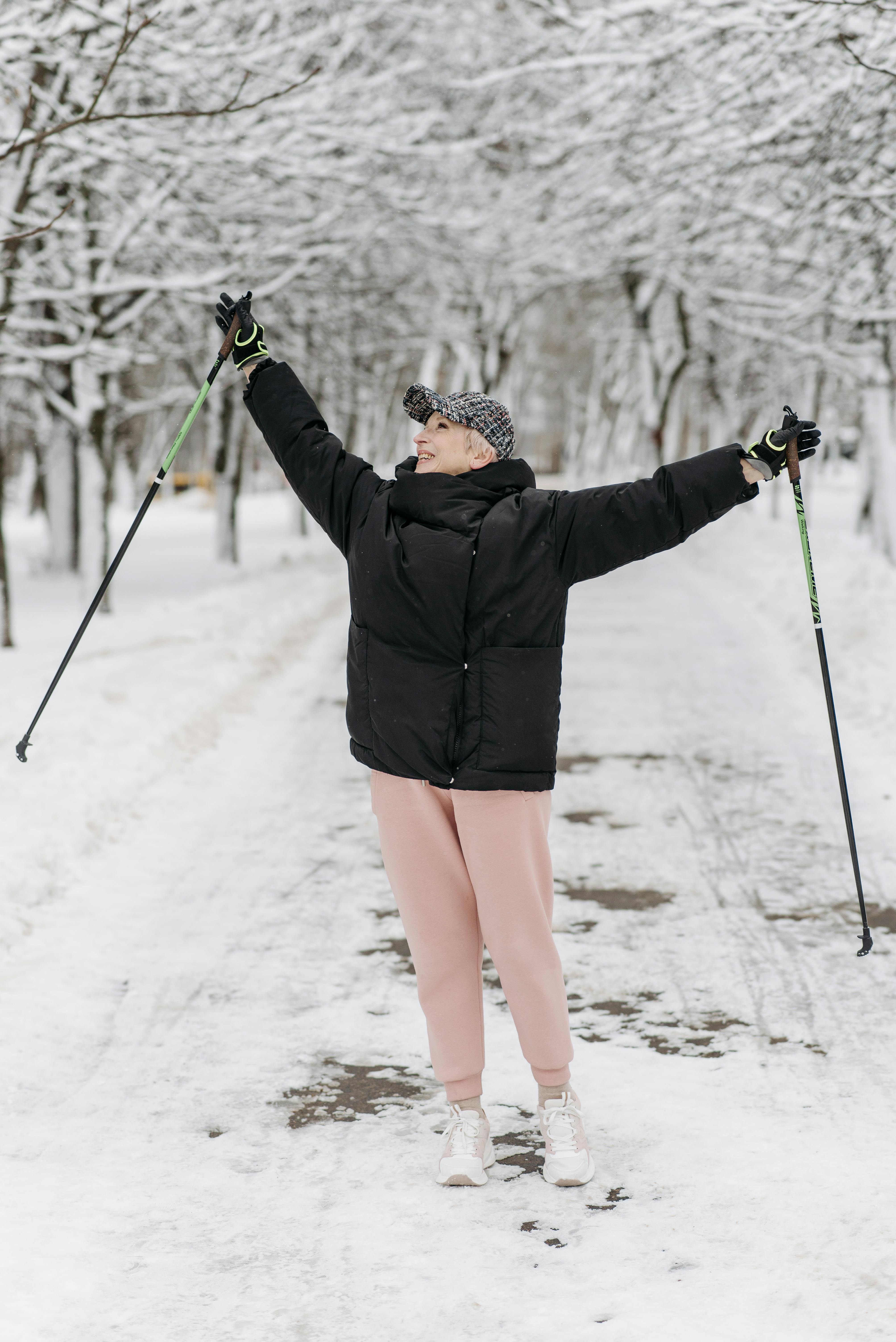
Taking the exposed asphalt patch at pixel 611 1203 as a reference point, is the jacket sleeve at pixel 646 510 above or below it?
above

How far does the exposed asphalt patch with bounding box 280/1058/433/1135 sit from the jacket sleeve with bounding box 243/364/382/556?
5.20 feet

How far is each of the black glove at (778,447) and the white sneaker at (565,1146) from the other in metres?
1.68

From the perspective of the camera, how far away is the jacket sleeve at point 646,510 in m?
3.21

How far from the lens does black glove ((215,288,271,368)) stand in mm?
3693

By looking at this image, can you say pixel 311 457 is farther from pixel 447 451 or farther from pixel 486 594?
pixel 486 594

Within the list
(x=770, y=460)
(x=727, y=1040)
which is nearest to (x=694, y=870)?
(x=727, y=1040)

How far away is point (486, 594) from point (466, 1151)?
4.64 ft

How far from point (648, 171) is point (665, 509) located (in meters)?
9.82

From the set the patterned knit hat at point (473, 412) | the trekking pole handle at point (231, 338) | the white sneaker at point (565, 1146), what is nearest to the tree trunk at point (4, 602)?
the trekking pole handle at point (231, 338)

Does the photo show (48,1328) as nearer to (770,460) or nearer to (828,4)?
(770,460)

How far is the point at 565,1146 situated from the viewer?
3.36 m

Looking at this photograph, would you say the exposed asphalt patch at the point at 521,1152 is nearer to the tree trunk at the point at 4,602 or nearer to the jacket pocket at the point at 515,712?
the jacket pocket at the point at 515,712

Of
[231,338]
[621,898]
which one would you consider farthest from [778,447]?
[621,898]

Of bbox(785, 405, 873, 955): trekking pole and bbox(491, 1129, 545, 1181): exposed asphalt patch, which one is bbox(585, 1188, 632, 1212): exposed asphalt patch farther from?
bbox(785, 405, 873, 955): trekking pole
